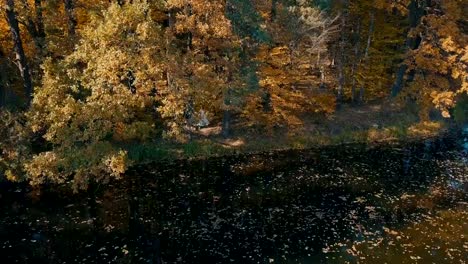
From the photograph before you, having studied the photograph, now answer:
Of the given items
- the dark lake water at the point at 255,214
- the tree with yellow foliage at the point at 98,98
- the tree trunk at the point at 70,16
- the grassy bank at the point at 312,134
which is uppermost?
the tree trunk at the point at 70,16

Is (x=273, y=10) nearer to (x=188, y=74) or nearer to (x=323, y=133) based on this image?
(x=188, y=74)

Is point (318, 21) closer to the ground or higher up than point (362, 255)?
higher up

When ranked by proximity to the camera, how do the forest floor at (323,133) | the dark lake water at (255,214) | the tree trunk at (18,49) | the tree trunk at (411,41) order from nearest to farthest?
the dark lake water at (255,214) < the tree trunk at (18,49) < the forest floor at (323,133) < the tree trunk at (411,41)

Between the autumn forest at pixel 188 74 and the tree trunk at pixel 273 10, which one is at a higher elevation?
the tree trunk at pixel 273 10

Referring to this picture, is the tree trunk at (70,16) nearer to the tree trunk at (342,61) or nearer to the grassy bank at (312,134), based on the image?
the grassy bank at (312,134)

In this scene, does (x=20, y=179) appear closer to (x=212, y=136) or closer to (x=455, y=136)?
(x=212, y=136)

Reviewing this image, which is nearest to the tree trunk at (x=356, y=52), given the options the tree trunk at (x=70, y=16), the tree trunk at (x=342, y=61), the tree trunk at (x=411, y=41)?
the tree trunk at (x=342, y=61)

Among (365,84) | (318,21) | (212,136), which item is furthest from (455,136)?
(212,136)
